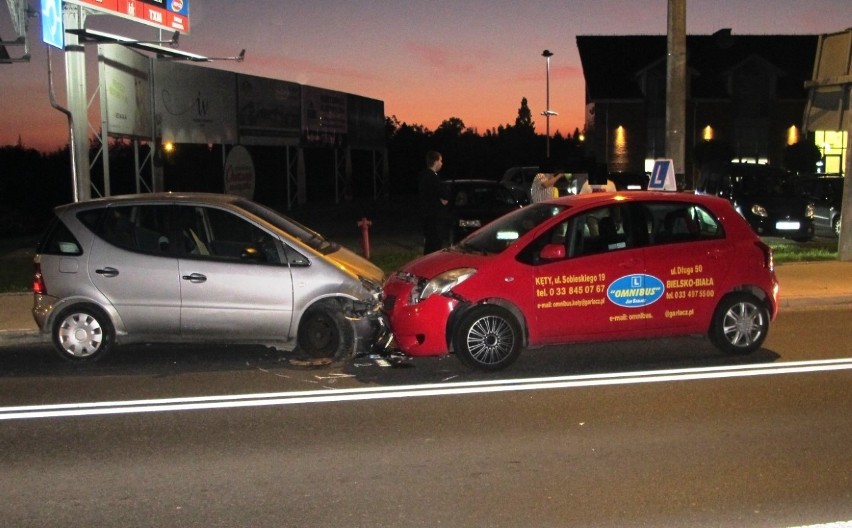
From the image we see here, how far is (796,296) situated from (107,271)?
29.0ft

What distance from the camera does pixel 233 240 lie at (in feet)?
32.9

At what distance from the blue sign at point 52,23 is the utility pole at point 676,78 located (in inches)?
361

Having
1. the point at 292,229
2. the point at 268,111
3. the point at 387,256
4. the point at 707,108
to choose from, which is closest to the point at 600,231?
the point at 292,229

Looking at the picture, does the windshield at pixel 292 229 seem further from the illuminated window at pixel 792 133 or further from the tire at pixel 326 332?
the illuminated window at pixel 792 133

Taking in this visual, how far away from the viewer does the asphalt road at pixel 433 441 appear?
5246mm

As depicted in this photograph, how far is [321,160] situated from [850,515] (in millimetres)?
42177

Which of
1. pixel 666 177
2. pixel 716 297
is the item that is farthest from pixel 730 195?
pixel 716 297

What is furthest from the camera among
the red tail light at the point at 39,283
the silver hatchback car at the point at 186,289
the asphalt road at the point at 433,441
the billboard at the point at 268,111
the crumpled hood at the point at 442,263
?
the billboard at the point at 268,111

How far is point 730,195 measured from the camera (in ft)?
72.2

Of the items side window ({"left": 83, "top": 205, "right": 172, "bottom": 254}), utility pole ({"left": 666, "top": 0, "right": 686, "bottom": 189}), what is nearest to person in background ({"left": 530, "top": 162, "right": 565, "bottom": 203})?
utility pole ({"left": 666, "top": 0, "right": 686, "bottom": 189})

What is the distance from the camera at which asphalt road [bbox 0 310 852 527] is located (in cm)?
525

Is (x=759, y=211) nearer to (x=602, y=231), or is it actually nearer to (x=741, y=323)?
(x=741, y=323)

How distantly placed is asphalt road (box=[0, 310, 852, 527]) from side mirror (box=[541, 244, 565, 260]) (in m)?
1.08

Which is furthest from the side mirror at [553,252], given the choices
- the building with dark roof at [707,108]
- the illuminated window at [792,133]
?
the illuminated window at [792,133]
